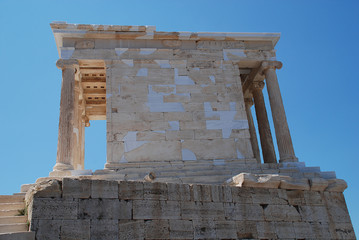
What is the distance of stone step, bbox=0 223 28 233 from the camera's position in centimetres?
703

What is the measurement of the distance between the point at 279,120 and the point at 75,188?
427 inches

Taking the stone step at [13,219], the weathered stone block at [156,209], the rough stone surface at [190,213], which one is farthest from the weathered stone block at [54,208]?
the weathered stone block at [156,209]

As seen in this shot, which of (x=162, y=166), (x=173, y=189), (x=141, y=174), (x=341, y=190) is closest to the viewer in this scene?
(x=173, y=189)

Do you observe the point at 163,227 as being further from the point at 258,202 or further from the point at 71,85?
the point at 71,85

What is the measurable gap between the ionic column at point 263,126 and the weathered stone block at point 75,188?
1265 cm

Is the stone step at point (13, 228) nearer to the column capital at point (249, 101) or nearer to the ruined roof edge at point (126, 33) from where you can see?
the ruined roof edge at point (126, 33)

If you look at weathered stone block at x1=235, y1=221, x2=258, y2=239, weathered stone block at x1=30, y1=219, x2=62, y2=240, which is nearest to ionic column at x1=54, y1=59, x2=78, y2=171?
weathered stone block at x1=30, y1=219, x2=62, y2=240

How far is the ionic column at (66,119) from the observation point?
46.9ft

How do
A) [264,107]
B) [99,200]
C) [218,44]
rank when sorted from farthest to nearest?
1. [264,107]
2. [218,44]
3. [99,200]

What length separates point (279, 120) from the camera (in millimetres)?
16250

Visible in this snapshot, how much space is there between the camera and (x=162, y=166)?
14.1 metres

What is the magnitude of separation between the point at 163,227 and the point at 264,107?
13.0m

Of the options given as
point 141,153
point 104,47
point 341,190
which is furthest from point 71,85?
point 341,190

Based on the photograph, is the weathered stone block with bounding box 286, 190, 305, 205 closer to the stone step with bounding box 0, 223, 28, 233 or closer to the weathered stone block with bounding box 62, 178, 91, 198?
the weathered stone block with bounding box 62, 178, 91, 198
